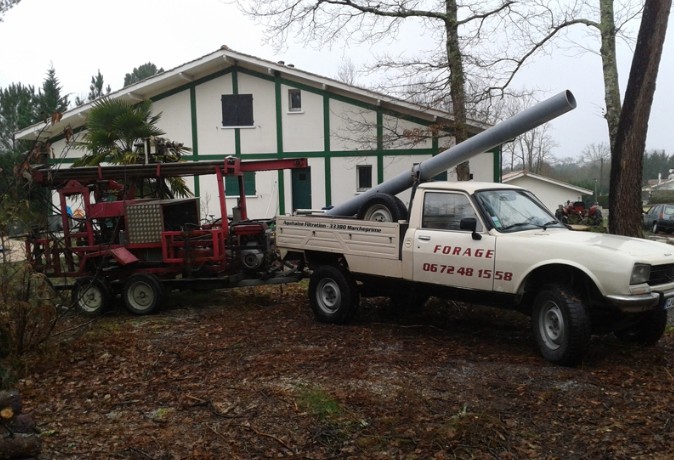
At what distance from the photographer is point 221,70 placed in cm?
2014

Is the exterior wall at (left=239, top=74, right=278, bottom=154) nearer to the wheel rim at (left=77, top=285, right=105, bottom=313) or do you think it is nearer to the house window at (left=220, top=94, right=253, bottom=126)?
the house window at (left=220, top=94, right=253, bottom=126)

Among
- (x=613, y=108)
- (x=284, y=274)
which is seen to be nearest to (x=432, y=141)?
(x=613, y=108)

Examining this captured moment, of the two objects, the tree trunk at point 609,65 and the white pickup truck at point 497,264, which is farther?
the tree trunk at point 609,65

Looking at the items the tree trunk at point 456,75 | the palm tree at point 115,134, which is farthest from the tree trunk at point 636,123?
the palm tree at point 115,134

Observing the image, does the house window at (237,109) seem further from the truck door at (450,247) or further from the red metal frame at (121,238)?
the truck door at (450,247)

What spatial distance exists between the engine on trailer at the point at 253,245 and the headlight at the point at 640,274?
5.45 m

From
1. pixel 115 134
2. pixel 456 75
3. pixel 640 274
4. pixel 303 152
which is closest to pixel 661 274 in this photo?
pixel 640 274

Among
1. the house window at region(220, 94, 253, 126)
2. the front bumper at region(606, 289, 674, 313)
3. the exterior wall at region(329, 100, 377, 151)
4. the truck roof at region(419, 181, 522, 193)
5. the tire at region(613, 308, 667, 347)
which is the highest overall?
the house window at region(220, 94, 253, 126)

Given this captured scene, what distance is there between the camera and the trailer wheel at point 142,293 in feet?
29.8

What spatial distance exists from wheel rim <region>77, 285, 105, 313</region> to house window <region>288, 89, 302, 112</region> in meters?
12.3

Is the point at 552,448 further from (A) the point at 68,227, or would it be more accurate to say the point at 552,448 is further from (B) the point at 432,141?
(B) the point at 432,141

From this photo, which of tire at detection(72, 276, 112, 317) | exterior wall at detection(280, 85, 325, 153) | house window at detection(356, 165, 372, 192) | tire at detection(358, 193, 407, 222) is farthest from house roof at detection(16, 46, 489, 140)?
tire at detection(72, 276, 112, 317)

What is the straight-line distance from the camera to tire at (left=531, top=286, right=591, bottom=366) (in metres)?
5.77

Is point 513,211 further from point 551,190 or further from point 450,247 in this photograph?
point 551,190
